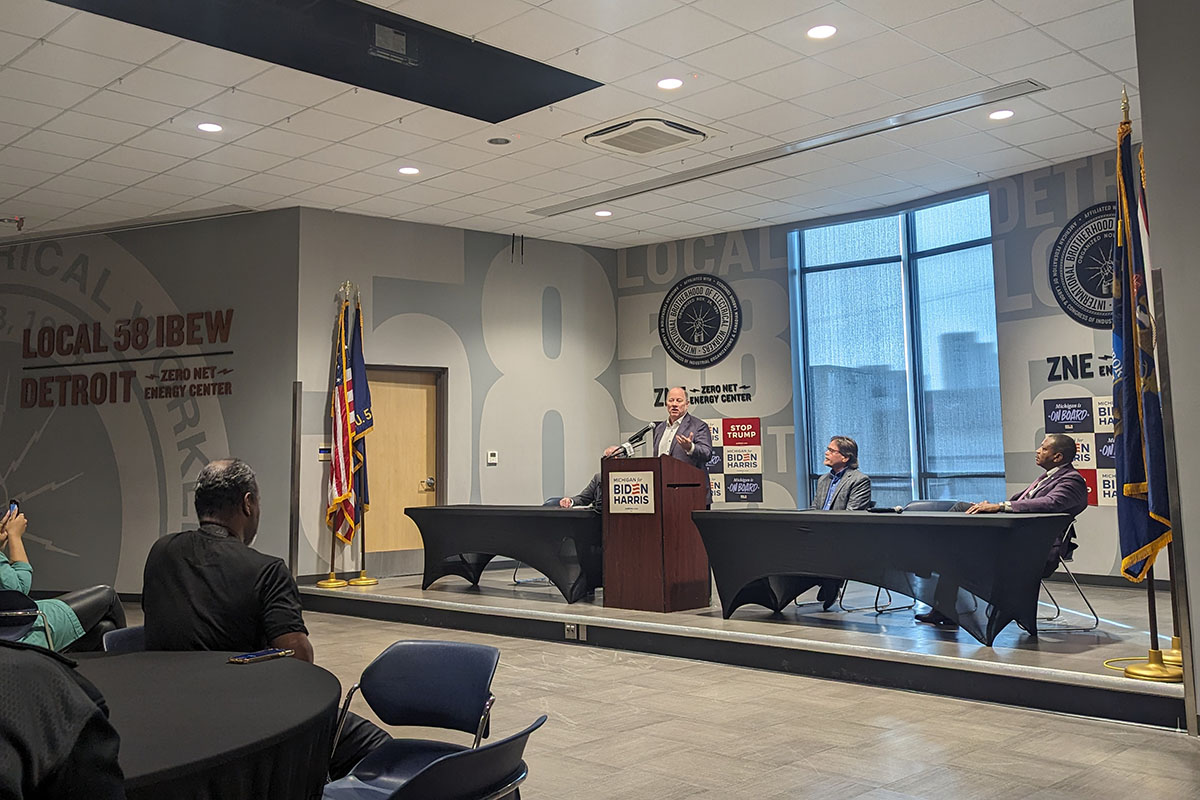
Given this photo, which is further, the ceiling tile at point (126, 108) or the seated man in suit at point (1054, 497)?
the ceiling tile at point (126, 108)

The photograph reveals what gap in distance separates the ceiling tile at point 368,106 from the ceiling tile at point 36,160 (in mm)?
2328

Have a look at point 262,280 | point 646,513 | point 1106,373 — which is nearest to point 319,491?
point 262,280

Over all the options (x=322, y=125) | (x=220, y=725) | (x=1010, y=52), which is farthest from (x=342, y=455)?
(x=220, y=725)

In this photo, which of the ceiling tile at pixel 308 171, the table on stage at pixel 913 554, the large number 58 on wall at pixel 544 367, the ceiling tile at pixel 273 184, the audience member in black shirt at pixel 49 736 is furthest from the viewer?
the large number 58 on wall at pixel 544 367

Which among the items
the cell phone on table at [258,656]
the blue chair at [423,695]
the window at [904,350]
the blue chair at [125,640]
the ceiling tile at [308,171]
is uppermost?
the ceiling tile at [308,171]

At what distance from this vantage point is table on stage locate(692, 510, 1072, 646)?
5.07 metres

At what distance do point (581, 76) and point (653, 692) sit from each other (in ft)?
12.2

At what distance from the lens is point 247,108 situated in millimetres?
6477

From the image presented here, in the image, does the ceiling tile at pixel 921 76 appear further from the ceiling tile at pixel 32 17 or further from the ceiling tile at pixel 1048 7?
the ceiling tile at pixel 32 17

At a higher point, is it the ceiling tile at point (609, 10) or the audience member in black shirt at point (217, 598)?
the ceiling tile at point (609, 10)

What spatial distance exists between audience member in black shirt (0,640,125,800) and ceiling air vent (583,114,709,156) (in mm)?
6260

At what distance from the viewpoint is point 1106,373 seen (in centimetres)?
789

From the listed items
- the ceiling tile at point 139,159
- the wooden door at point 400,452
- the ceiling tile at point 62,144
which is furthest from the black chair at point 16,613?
the wooden door at point 400,452

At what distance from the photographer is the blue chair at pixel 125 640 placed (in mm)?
3174
